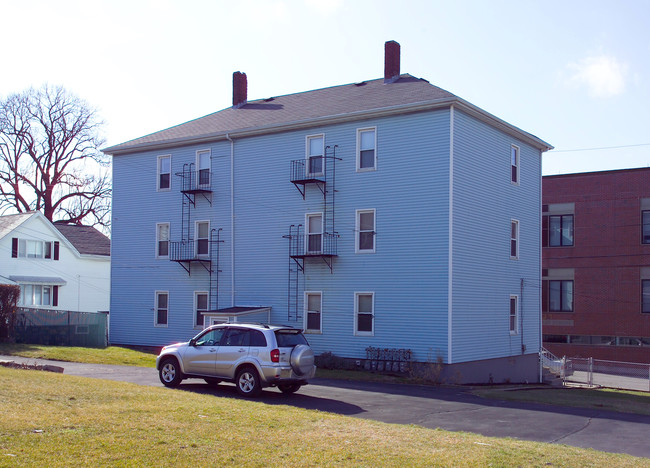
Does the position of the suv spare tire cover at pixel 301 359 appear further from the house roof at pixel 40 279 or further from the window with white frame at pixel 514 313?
the house roof at pixel 40 279

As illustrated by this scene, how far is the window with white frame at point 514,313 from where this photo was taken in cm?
2998

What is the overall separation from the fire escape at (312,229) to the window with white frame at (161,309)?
7.00 meters

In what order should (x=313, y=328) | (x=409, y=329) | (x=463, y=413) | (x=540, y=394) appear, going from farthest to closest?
(x=313, y=328), (x=409, y=329), (x=540, y=394), (x=463, y=413)

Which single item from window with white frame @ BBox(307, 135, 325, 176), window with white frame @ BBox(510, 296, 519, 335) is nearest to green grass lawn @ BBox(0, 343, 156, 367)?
window with white frame @ BBox(307, 135, 325, 176)

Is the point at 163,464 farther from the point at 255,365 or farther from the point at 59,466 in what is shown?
the point at 255,365

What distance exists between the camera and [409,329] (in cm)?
2575

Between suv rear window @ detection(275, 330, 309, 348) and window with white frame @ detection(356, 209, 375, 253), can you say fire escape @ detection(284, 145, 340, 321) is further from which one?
suv rear window @ detection(275, 330, 309, 348)

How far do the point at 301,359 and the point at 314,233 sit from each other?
12238 millimetres

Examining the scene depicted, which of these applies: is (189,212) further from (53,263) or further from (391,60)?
(53,263)

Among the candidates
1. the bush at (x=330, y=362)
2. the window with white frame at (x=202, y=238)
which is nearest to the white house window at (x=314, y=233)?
the bush at (x=330, y=362)

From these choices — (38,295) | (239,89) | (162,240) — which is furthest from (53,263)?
(239,89)

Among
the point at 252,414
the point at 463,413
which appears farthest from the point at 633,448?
the point at 252,414

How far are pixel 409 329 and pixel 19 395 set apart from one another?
16149 millimetres

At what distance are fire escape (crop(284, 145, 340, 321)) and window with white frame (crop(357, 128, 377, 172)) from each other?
3.47 ft
